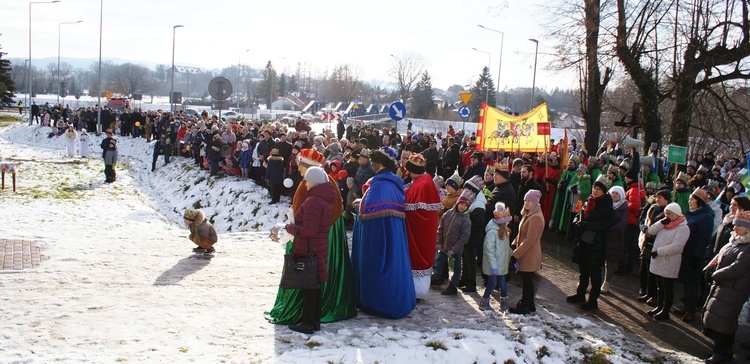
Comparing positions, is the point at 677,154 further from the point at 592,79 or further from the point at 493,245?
the point at 592,79

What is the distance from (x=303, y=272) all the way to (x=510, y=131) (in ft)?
40.2

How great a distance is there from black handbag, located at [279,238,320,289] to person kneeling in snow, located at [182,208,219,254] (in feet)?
14.9

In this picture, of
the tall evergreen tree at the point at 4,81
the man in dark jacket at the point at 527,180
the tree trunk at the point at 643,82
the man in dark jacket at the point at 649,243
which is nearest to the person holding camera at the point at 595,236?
the man in dark jacket at the point at 649,243

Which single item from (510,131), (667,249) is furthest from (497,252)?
(510,131)

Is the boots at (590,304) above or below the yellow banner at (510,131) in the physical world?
below

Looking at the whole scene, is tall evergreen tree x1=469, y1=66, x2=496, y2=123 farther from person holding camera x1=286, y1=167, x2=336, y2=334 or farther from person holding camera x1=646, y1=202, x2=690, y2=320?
person holding camera x1=286, y1=167, x2=336, y2=334

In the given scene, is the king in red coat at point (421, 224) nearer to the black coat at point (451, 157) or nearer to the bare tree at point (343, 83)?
the black coat at point (451, 157)

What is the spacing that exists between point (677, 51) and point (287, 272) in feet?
51.4

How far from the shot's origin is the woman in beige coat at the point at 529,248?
25.7 feet

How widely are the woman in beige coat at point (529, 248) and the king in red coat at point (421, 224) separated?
1.12 meters

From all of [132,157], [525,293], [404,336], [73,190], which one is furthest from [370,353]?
[132,157]

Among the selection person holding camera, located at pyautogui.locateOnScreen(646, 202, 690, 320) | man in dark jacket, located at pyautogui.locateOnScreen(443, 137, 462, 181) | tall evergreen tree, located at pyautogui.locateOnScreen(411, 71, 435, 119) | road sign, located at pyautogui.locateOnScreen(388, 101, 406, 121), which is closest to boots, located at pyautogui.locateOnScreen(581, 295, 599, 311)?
person holding camera, located at pyautogui.locateOnScreen(646, 202, 690, 320)

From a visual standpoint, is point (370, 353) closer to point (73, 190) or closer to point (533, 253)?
point (533, 253)

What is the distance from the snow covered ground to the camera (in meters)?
6.11
